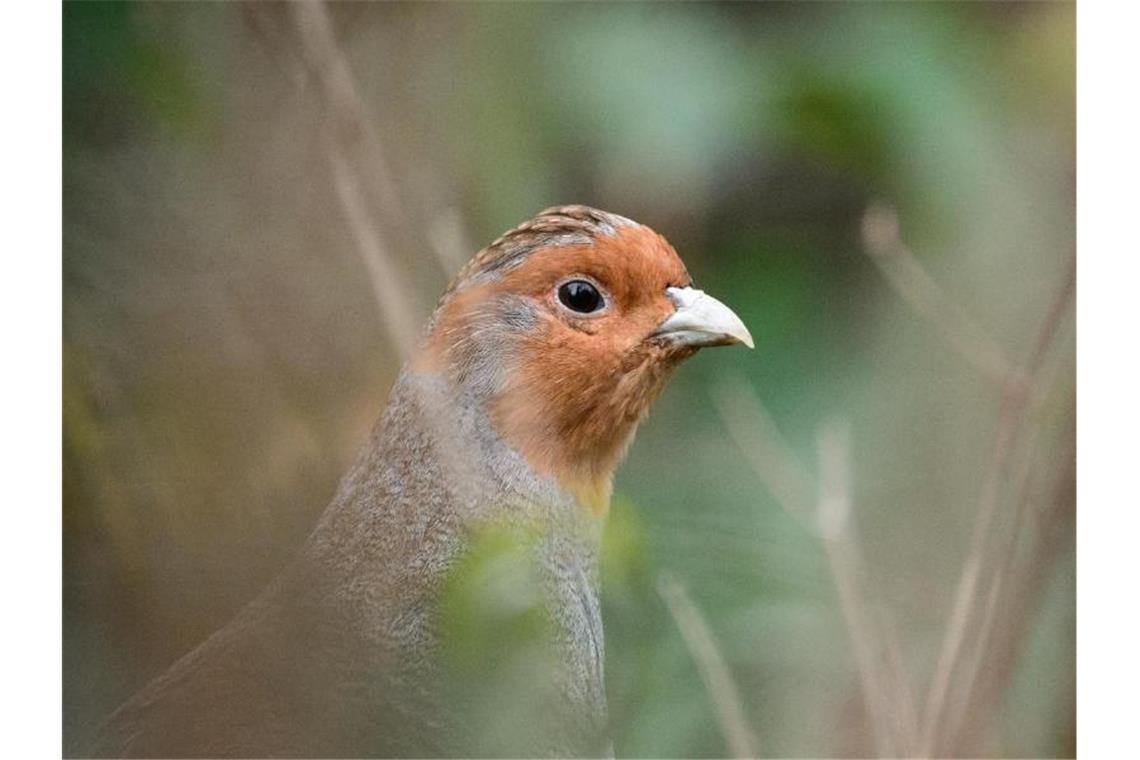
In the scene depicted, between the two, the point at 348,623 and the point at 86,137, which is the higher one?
the point at 86,137

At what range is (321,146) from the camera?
218 cm

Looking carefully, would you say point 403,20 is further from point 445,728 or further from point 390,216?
point 445,728

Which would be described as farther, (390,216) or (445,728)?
(390,216)

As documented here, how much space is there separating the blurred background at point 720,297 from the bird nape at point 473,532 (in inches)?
5.0

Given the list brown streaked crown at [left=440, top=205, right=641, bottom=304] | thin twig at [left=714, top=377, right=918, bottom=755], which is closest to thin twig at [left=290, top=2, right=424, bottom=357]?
brown streaked crown at [left=440, top=205, right=641, bottom=304]

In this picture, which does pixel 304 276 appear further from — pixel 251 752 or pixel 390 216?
pixel 251 752

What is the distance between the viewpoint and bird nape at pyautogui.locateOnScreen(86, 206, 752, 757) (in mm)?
2004

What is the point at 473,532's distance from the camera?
80.1 inches

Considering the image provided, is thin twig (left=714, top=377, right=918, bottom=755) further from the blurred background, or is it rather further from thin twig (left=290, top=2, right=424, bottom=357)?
thin twig (left=290, top=2, right=424, bottom=357)

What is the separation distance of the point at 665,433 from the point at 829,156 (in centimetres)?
48

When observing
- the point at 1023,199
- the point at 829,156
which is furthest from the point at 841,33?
the point at 1023,199

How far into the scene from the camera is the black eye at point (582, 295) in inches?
79.1
